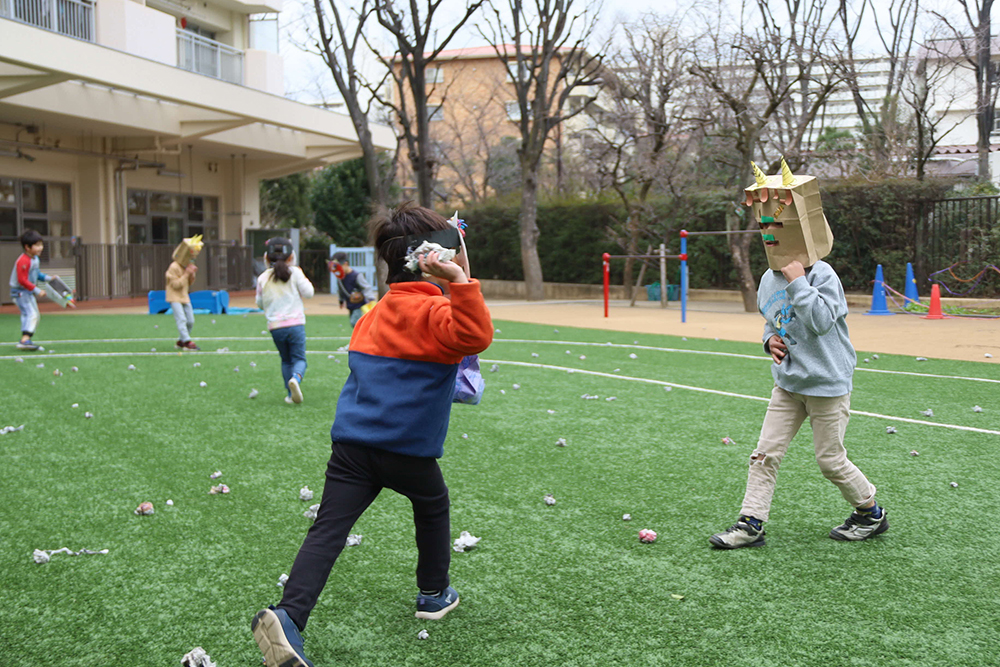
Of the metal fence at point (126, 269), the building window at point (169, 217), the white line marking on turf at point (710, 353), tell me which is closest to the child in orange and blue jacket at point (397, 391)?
the white line marking on turf at point (710, 353)

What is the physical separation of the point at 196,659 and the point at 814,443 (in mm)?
2897

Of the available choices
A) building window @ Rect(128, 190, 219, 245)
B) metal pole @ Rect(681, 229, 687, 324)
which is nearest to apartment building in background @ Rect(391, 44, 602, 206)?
building window @ Rect(128, 190, 219, 245)

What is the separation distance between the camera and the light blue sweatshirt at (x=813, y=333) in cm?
398

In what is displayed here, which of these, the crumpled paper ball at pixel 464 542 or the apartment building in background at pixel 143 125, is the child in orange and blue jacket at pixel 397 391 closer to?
the crumpled paper ball at pixel 464 542

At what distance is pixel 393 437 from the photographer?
3.16 meters

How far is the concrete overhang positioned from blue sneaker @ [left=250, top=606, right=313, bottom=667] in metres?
18.5

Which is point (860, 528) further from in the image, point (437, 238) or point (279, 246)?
point (279, 246)

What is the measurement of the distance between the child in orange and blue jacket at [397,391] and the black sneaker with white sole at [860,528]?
2.18 metres

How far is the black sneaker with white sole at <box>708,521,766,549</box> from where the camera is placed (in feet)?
13.9

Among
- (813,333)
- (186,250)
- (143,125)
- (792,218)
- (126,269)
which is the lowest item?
(126,269)

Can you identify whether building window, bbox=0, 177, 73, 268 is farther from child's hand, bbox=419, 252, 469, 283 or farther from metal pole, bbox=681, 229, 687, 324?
child's hand, bbox=419, 252, 469, 283

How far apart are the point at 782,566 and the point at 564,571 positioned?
99cm

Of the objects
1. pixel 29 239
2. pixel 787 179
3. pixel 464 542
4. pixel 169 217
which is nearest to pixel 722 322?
pixel 29 239

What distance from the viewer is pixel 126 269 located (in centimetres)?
2572
